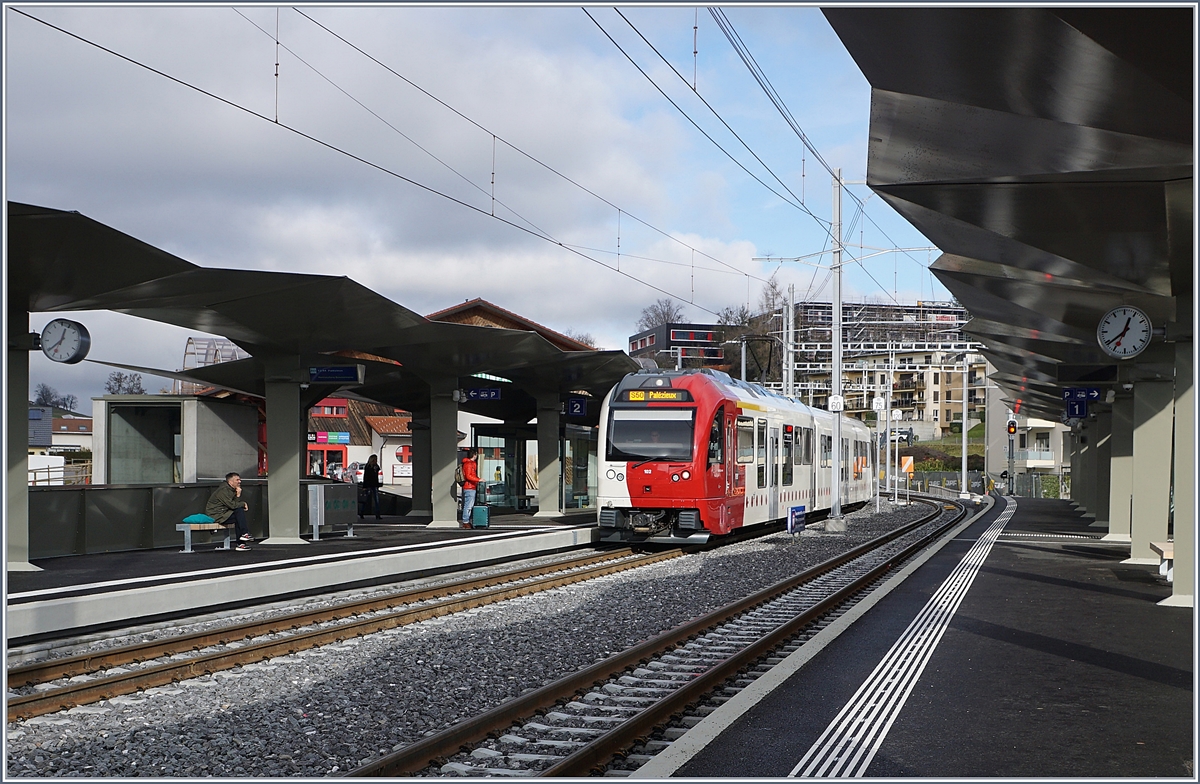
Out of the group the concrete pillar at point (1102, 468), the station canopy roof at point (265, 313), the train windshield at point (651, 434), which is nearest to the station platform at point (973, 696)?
the train windshield at point (651, 434)

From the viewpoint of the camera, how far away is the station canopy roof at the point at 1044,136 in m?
7.05

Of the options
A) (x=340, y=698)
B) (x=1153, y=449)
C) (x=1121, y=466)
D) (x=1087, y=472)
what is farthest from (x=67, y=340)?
(x=1087, y=472)

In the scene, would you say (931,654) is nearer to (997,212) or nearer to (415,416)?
(997,212)

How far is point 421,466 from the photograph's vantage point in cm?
3112

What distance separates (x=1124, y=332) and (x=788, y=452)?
38.0 feet

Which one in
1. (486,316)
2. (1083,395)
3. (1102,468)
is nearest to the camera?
(1083,395)

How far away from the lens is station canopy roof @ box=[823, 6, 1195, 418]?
7.05 metres

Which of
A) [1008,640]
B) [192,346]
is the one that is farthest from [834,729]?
[192,346]

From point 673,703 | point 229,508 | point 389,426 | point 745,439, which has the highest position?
point 389,426

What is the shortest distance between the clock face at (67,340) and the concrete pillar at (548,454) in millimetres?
16281

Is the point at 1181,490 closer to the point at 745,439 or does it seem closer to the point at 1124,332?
the point at 1124,332

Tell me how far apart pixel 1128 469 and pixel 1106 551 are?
2899 millimetres

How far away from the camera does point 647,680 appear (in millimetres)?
8586

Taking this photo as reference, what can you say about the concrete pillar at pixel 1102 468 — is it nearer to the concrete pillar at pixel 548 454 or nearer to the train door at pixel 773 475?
the train door at pixel 773 475
